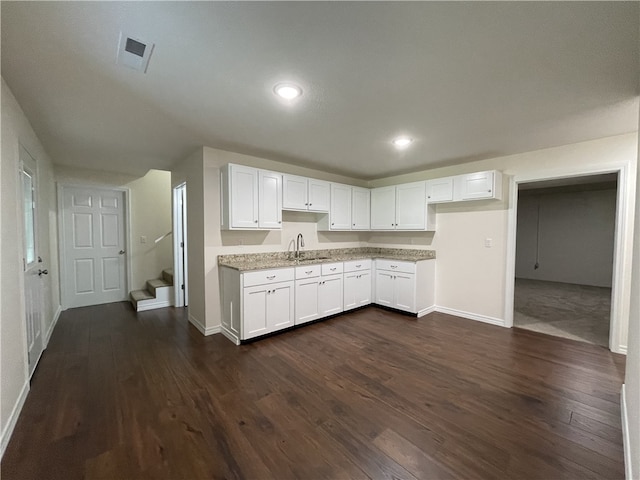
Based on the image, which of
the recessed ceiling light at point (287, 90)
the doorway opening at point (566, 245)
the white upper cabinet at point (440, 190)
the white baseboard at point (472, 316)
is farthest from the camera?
the doorway opening at point (566, 245)

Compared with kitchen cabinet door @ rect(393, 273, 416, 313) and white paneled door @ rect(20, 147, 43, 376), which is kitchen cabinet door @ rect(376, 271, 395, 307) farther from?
white paneled door @ rect(20, 147, 43, 376)

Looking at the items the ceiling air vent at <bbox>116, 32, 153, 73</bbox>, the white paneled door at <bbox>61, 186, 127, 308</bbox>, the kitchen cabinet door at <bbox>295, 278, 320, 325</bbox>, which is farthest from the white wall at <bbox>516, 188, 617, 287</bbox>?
the white paneled door at <bbox>61, 186, 127, 308</bbox>

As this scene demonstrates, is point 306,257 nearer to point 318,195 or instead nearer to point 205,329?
point 318,195

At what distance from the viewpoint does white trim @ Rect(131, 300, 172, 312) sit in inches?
169

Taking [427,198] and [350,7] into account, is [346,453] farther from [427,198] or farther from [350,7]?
[427,198]

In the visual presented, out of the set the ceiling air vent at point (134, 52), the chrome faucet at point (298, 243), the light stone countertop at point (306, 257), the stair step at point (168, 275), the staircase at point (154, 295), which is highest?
the ceiling air vent at point (134, 52)

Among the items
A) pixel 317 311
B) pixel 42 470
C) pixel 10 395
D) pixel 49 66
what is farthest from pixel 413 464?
pixel 49 66

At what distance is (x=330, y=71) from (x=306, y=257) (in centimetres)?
295

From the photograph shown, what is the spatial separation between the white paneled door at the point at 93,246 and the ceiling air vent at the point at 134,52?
4066mm

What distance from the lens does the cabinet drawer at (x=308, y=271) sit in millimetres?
3538

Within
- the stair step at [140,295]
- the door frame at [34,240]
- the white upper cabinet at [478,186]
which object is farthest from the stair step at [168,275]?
the white upper cabinet at [478,186]

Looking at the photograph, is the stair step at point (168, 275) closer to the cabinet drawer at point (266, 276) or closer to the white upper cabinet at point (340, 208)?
the cabinet drawer at point (266, 276)

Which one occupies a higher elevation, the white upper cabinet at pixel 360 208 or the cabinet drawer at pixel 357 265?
the white upper cabinet at pixel 360 208

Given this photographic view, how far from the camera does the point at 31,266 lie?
254cm
